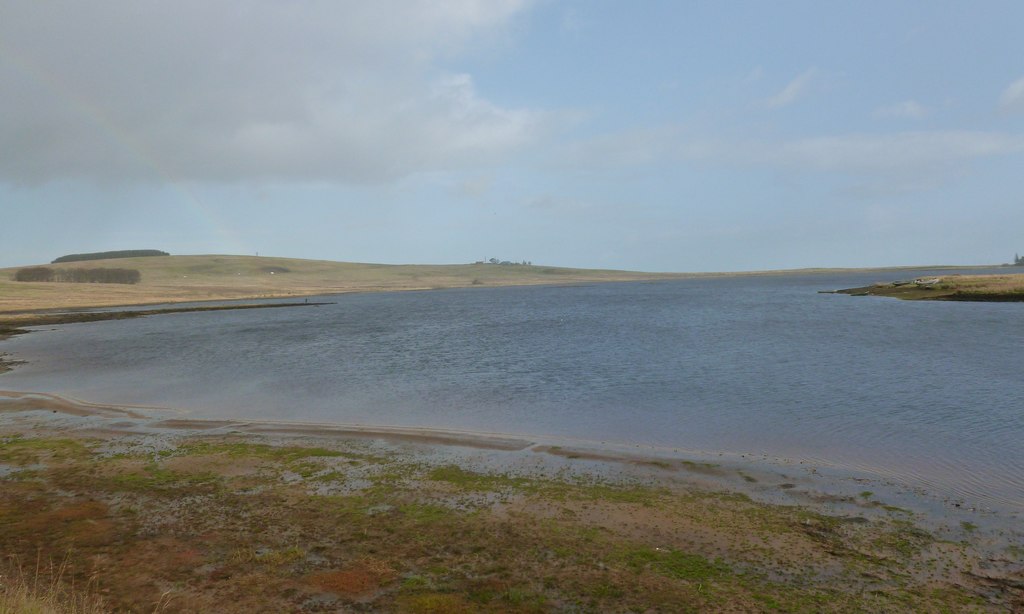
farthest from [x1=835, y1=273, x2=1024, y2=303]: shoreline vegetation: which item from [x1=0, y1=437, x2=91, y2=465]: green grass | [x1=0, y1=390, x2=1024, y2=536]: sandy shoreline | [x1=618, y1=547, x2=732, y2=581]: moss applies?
[x1=0, y1=437, x2=91, y2=465]: green grass

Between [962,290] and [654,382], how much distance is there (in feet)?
221

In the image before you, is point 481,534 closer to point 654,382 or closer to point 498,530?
point 498,530

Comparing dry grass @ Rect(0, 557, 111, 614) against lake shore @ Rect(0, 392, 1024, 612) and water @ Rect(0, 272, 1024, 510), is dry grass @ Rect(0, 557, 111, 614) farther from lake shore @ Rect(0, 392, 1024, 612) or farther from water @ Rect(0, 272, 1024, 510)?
water @ Rect(0, 272, 1024, 510)

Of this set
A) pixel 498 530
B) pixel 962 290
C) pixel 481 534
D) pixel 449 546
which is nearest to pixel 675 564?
pixel 498 530

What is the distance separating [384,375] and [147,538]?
2214 centimetres

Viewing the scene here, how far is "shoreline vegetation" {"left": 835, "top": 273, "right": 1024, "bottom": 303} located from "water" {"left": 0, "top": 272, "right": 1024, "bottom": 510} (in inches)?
523

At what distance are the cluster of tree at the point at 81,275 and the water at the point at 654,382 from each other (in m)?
145

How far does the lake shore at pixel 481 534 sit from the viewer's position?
8359 mm

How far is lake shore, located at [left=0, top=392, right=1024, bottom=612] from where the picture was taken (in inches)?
329

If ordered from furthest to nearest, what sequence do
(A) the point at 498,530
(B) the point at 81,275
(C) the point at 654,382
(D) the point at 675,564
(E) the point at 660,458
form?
(B) the point at 81,275 → (C) the point at 654,382 → (E) the point at 660,458 → (A) the point at 498,530 → (D) the point at 675,564

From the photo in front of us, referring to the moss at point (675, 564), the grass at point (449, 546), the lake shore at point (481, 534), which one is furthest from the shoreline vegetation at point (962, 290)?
the moss at point (675, 564)

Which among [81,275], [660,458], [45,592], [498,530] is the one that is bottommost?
[660,458]

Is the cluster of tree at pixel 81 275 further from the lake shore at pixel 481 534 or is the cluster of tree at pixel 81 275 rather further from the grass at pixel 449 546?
the grass at pixel 449 546

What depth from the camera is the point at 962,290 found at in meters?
74.1
